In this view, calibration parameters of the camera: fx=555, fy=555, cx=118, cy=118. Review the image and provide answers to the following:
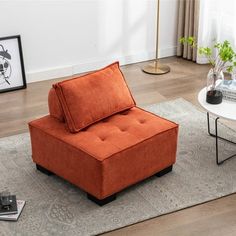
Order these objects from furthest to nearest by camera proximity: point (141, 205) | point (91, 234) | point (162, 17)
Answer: point (162, 17), point (141, 205), point (91, 234)

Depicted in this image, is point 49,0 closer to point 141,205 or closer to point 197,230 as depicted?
point 141,205

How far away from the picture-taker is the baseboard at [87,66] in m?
5.16

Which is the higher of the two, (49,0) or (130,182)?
(49,0)

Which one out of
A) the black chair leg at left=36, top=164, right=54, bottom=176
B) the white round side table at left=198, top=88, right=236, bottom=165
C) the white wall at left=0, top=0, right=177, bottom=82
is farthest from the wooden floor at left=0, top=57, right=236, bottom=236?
the black chair leg at left=36, top=164, right=54, bottom=176

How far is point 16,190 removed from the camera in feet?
11.4

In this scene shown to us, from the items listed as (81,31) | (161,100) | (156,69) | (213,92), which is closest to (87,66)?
(81,31)

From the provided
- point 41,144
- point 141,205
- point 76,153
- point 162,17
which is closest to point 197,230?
point 141,205

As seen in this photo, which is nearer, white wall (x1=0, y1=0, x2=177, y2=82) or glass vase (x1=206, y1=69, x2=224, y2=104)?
glass vase (x1=206, y1=69, x2=224, y2=104)

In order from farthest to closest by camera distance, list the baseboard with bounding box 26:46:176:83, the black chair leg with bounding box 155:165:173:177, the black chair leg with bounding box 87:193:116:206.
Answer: the baseboard with bounding box 26:46:176:83
the black chair leg with bounding box 155:165:173:177
the black chair leg with bounding box 87:193:116:206

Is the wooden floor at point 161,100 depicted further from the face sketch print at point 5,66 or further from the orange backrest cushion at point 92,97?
the orange backrest cushion at point 92,97

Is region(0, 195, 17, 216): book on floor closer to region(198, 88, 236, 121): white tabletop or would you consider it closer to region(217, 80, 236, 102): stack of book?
region(198, 88, 236, 121): white tabletop

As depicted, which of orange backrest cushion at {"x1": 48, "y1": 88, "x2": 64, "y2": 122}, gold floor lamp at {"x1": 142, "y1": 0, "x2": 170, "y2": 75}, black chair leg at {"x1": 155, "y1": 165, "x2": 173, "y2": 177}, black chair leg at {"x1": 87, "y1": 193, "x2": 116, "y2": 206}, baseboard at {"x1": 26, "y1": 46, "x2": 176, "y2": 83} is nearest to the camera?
black chair leg at {"x1": 87, "y1": 193, "x2": 116, "y2": 206}

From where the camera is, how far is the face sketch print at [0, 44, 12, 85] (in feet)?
15.8

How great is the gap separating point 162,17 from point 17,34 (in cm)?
155
